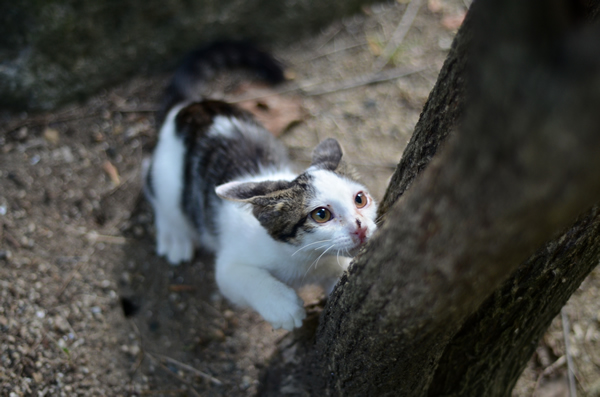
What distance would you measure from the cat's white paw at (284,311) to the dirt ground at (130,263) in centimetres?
74

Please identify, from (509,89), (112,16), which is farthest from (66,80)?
(509,89)

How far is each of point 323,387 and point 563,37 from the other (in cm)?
179

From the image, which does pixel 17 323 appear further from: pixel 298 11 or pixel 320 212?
pixel 298 11

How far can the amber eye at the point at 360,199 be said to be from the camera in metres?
2.13

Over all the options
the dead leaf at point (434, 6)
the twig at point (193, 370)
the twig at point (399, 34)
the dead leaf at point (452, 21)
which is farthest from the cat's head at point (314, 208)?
the dead leaf at point (434, 6)

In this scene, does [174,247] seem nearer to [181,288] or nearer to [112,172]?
[181,288]

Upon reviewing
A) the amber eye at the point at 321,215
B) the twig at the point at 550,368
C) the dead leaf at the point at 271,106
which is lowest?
the twig at the point at 550,368

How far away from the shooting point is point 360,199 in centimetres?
215

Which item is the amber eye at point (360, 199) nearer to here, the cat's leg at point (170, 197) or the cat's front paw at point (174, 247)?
the cat's leg at point (170, 197)

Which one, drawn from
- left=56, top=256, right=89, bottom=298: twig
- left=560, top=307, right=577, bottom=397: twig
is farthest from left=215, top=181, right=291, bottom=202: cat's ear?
left=560, top=307, right=577, bottom=397: twig

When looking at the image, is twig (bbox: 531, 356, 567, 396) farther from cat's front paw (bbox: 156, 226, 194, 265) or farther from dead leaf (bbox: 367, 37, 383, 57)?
dead leaf (bbox: 367, 37, 383, 57)

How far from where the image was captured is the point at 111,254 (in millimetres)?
2994

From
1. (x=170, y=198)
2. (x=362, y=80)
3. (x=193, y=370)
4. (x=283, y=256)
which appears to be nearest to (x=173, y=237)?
(x=170, y=198)

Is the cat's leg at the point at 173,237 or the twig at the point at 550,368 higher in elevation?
the twig at the point at 550,368
